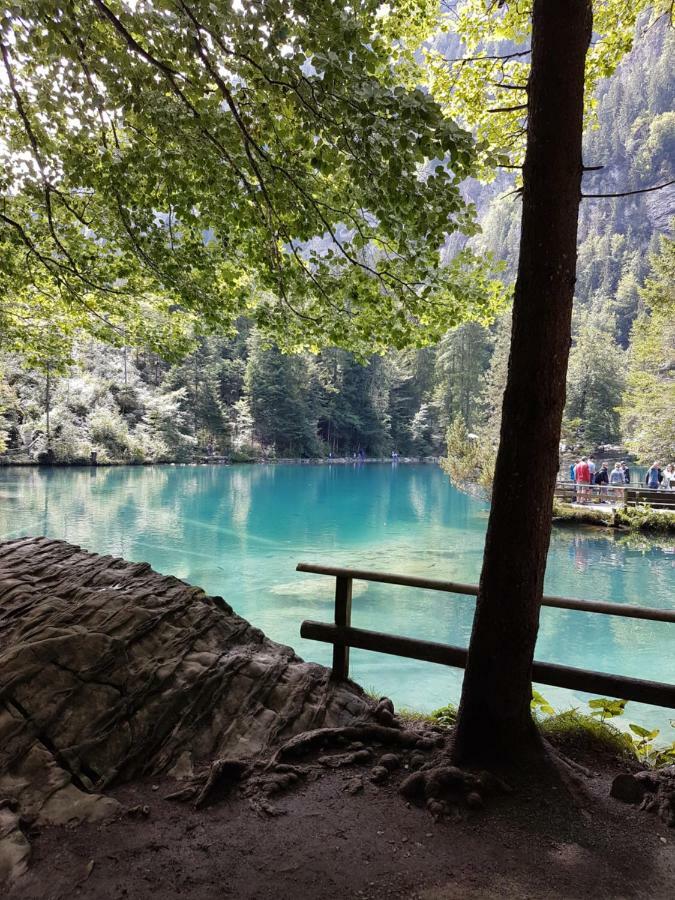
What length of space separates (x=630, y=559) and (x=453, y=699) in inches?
424

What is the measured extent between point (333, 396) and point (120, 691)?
57.3m

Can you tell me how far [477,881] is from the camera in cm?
220

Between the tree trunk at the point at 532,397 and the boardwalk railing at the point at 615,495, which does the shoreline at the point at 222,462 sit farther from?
the tree trunk at the point at 532,397

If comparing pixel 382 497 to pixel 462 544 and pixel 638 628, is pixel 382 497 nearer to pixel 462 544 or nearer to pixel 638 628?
pixel 462 544

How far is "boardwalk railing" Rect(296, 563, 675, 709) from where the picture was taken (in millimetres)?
3172

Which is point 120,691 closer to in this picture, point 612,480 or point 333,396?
point 612,480

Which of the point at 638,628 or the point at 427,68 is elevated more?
the point at 427,68

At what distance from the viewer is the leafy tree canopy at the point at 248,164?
3.13 meters

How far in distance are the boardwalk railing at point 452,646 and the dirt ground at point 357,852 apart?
577mm

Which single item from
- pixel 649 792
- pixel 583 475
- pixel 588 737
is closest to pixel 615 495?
pixel 583 475

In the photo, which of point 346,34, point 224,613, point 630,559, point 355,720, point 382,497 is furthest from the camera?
point 382,497


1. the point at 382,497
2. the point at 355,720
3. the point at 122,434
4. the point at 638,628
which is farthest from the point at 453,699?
the point at 122,434

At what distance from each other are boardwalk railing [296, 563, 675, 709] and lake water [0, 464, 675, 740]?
468 cm

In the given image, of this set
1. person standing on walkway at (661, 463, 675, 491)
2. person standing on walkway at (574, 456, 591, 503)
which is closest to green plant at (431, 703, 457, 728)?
person standing on walkway at (574, 456, 591, 503)
